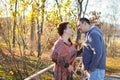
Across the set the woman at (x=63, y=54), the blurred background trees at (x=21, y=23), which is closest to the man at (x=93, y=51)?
the woman at (x=63, y=54)

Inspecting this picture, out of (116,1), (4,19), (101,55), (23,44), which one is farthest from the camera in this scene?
(116,1)

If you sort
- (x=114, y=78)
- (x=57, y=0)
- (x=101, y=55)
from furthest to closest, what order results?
(x=114, y=78) < (x=57, y=0) < (x=101, y=55)

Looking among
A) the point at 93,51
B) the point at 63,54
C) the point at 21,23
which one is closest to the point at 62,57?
the point at 63,54

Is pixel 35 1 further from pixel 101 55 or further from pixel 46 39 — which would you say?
pixel 101 55

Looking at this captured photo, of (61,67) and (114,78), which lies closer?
(61,67)

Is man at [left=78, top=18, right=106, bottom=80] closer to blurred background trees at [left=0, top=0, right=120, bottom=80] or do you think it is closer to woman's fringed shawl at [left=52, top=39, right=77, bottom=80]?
woman's fringed shawl at [left=52, top=39, right=77, bottom=80]

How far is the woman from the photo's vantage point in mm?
5051

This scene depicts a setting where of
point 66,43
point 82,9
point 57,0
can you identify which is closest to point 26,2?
point 57,0

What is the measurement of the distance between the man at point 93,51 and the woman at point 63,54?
0.25 m

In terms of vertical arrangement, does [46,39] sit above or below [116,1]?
above

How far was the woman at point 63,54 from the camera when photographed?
5.05m

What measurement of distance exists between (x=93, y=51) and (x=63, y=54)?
470 millimetres

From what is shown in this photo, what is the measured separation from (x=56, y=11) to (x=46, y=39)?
99 centimetres

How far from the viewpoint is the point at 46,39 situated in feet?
38.0
